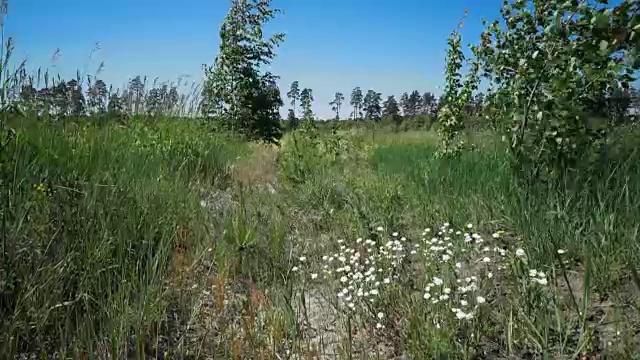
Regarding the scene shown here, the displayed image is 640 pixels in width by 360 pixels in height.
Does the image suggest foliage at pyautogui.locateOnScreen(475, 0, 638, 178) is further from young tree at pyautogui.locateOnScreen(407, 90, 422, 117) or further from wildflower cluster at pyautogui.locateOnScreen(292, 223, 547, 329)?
young tree at pyautogui.locateOnScreen(407, 90, 422, 117)

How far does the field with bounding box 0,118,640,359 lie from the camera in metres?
1.68

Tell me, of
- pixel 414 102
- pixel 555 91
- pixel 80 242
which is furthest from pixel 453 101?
pixel 414 102

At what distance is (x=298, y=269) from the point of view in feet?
8.43

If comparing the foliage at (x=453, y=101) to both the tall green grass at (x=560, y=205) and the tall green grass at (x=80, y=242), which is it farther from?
the tall green grass at (x=80, y=242)

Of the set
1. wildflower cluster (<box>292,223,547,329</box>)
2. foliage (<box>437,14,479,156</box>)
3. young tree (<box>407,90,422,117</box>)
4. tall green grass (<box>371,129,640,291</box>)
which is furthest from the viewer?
young tree (<box>407,90,422,117</box>)

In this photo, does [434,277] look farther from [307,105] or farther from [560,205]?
[307,105]

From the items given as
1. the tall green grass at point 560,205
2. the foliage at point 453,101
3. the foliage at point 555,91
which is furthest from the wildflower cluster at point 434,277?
the foliage at point 453,101

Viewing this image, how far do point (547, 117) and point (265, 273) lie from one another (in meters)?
2.06

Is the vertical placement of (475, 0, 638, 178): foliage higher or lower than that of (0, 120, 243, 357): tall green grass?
higher

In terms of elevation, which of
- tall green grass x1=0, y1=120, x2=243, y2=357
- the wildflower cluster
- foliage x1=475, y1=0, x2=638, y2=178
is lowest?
the wildflower cluster

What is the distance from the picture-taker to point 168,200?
2801 mm

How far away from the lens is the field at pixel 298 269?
1678 millimetres

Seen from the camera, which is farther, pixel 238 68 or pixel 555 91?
pixel 238 68

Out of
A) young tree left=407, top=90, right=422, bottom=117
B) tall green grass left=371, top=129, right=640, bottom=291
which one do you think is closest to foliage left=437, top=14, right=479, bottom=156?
tall green grass left=371, top=129, right=640, bottom=291
